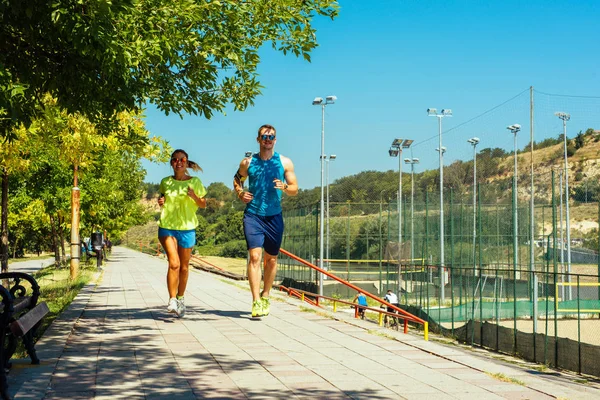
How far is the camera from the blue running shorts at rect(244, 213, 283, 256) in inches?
366

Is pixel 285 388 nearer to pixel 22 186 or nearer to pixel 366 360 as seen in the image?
pixel 366 360

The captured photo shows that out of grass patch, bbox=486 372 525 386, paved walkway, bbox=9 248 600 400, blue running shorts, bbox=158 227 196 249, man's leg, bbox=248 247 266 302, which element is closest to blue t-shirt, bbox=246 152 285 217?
man's leg, bbox=248 247 266 302

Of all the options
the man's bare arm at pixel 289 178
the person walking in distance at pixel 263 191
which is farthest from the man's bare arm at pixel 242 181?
the man's bare arm at pixel 289 178

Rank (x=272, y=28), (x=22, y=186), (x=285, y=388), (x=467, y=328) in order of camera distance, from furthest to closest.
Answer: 1. (x=22, y=186)
2. (x=467, y=328)
3. (x=272, y=28)
4. (x=285, y=388)

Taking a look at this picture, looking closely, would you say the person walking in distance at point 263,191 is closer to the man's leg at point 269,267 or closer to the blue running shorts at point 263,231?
the blue running shorts at point 263,231

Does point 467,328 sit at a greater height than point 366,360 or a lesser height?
lesser

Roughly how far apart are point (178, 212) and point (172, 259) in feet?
1.82

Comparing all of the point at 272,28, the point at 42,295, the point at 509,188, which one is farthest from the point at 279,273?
the point at 272,28

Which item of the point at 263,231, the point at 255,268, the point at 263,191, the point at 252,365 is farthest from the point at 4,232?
the point at 252,365

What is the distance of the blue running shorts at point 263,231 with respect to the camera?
30.5 ft

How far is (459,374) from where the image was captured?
6.26 metres

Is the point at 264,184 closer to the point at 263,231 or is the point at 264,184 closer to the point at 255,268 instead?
the point at 263,231

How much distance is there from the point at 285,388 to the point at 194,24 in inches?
208

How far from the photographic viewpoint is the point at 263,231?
30.7 ft
